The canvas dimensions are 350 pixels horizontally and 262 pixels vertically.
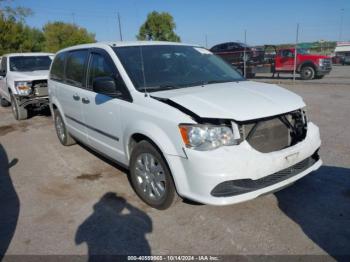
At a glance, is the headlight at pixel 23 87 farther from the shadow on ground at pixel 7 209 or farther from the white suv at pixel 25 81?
the shadow on ground at pixel 7 209

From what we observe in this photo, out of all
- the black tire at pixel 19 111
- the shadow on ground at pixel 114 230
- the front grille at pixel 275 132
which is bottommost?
the shadow on ground at pixel 114 230

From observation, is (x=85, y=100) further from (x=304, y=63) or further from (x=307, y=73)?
(x=304, y=63)

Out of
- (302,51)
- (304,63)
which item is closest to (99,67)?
(304,63)

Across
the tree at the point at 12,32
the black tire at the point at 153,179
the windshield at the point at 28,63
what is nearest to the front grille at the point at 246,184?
the black tire at the point at 153,179

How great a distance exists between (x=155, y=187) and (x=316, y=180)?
84.9 inches

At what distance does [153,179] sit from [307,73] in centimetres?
1553

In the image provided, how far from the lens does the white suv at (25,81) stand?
8.53m

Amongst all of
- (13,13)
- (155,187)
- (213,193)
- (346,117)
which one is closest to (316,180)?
(213,193)

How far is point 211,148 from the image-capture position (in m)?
2.93

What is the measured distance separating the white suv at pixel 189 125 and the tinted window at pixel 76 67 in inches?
3.4

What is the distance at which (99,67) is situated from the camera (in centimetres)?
433

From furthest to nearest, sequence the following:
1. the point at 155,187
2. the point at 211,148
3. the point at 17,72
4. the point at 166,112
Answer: the point at 17,72, the point at 155,187, the point at 166,112, the point at 211,148

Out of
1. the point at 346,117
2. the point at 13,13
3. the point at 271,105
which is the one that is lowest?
the point at 346,117

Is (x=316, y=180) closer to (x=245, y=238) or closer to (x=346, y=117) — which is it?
(x=245, y=238)
